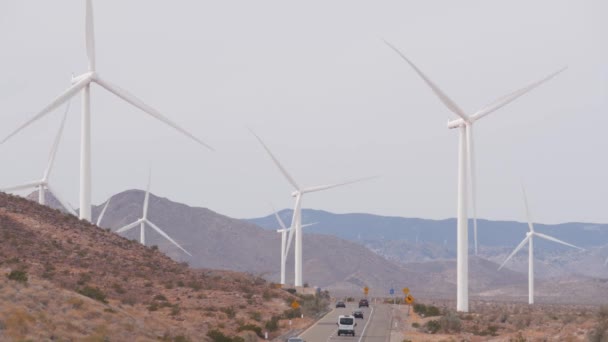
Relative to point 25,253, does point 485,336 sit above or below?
below

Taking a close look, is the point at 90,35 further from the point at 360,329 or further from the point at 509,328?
the point at 509,328

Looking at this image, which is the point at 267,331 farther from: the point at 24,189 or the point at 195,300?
the point at 24,189

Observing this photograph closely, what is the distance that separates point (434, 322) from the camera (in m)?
65.6

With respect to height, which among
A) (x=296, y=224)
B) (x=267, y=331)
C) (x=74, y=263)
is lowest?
(x=267, y=331)

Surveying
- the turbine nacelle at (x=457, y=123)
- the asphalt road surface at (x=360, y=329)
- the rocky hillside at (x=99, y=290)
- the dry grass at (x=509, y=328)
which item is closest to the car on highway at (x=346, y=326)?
the asphalt road surface at (x=360, y=329)

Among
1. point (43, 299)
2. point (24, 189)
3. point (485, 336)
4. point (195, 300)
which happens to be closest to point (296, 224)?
point (24, 189)

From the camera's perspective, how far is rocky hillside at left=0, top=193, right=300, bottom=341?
39375mm

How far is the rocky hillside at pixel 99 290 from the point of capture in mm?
39375

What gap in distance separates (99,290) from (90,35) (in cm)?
1970

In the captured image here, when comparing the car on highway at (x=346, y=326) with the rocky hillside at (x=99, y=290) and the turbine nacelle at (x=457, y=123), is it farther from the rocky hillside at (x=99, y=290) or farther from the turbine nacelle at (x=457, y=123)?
the turbine nacelle at (x=457, y=123)

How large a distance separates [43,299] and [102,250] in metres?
32.1

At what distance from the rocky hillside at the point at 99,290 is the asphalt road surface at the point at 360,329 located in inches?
103

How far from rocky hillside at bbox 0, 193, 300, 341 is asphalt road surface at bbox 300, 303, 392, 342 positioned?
2627 mm

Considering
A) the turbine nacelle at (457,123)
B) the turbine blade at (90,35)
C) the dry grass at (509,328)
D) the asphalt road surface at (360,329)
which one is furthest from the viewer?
the turbine nacelle at (457,123)
